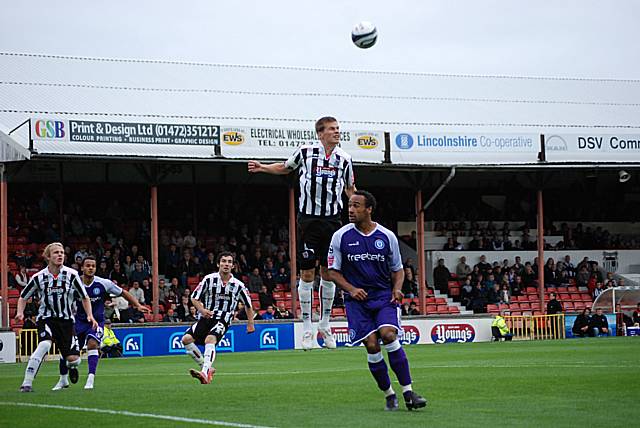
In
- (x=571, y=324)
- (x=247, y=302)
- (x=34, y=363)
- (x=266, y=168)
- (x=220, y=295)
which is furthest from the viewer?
(x=571, y=324)

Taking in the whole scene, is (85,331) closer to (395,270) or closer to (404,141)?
(395,270)

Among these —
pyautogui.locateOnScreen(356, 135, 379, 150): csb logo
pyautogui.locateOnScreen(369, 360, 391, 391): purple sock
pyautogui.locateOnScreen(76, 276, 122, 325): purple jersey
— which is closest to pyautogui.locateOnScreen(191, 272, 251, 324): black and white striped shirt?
pyautogui.locateOnScreen(76, 276, 122, 325): purple jersey

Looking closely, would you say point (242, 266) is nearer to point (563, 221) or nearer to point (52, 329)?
point (563, 221)

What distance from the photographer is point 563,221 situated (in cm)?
4653

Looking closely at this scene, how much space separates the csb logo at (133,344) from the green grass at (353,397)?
41.2 ft

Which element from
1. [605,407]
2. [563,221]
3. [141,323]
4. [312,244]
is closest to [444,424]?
[605,407]

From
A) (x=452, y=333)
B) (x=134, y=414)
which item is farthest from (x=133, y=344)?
(x=134, y=414)

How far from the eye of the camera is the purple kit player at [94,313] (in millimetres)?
15602

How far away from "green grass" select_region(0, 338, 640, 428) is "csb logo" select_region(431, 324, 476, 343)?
16913 mm

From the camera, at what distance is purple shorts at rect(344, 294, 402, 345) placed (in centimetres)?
1073

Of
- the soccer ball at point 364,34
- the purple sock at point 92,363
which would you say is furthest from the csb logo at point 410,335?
the purple sock at point 92,363

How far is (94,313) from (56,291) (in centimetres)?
217

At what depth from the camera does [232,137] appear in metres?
34.1

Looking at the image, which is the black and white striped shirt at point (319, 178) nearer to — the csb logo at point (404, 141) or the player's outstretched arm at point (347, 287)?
the player's outstretched arm at point (347, 287)
